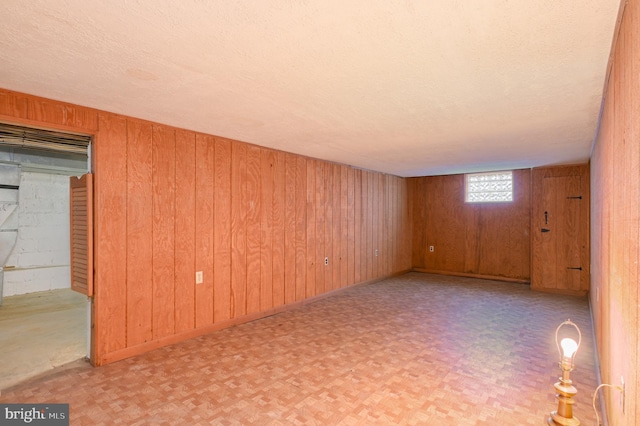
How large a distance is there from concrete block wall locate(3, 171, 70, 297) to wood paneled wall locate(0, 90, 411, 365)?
3663 mm

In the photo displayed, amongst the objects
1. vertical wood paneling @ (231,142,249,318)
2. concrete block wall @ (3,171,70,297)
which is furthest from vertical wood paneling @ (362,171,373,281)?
concrete block wall @ (3,171,70,297)

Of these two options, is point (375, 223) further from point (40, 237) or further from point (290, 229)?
point (40, 237)

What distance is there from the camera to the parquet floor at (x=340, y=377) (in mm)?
2037

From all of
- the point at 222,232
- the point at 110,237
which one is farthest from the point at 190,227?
the point at 110,237

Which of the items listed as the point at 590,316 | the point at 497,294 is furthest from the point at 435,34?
the point at 497,294

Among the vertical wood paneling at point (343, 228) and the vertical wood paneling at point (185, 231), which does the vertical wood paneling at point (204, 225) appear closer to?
the vertical wood paneling at point (185, 231)

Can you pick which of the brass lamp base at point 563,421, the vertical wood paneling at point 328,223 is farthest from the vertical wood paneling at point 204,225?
the brass lamp base at point 563,421

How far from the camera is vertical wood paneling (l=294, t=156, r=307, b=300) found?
14.9 feet

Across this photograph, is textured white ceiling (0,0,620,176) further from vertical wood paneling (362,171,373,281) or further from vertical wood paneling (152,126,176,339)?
vertical wood paneling (362,171,373,281)

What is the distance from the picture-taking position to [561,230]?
537 centimetres

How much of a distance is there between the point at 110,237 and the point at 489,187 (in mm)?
6517

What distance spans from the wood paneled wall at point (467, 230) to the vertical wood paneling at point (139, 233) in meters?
5.74

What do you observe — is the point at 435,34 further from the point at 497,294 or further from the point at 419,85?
the point at 497,294

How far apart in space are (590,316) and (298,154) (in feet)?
14.1
